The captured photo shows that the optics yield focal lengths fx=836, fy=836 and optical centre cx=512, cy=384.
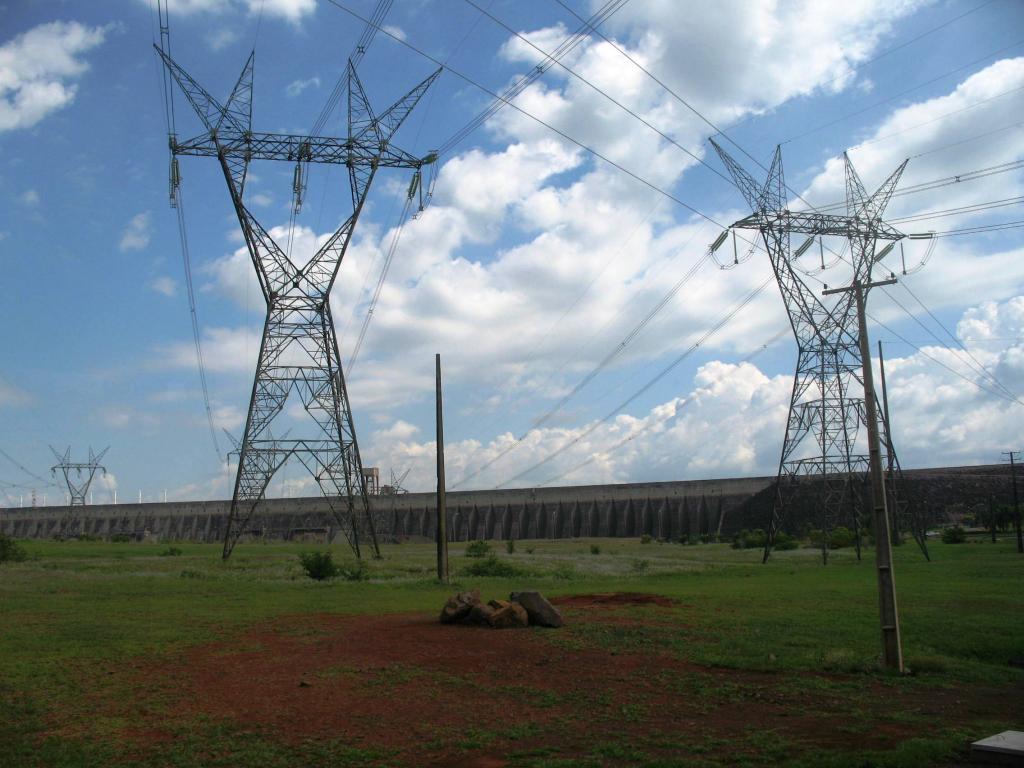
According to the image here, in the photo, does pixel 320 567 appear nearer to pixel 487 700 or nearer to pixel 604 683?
pixel 604 683

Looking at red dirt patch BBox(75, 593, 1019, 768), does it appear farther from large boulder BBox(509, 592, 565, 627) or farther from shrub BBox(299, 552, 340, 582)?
shrub BBox(299, 552, 340, 582)

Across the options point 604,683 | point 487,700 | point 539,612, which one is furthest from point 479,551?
point 487,700

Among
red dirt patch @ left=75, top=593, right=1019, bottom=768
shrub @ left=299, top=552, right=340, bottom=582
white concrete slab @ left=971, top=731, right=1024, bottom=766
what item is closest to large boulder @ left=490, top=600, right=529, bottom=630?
red dirt patch @ left=75, top=593, right=1019, bottom=768

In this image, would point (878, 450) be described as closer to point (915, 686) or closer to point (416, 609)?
point (915, 686)

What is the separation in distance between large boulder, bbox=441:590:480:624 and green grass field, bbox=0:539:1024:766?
2.89 feet

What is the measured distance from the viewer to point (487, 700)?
11938 mm

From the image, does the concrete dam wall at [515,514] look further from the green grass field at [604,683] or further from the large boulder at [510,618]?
the large boulder at [510,618]

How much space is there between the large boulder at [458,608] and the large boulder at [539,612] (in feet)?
3.81

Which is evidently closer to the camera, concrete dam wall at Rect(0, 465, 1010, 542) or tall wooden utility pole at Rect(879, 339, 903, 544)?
tall wooden utility pole at Rect(879, 339, 903, 544)

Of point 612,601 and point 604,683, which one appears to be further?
point 612,601

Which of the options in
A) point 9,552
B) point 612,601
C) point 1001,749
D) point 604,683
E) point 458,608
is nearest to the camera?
point 1001,749

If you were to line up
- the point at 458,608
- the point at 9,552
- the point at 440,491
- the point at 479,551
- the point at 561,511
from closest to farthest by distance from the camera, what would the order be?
the point at 458,608 → the point at 440,491 → the point at 9,552 → the point at 479,551 → the point at 561,511

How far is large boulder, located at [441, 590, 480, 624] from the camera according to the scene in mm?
18516

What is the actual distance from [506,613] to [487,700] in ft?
20.1
